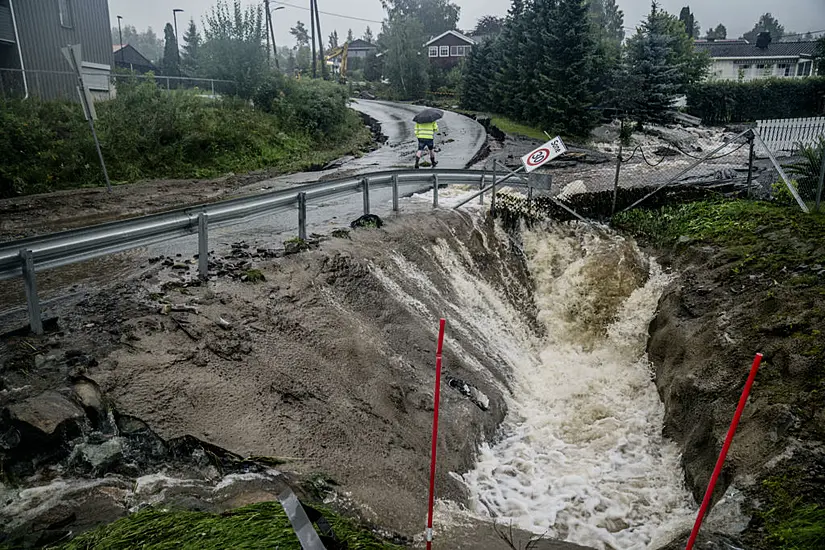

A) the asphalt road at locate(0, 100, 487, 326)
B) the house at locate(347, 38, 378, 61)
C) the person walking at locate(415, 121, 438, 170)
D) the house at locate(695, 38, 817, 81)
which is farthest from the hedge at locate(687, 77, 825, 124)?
the house at locate(347, 38, 378, 61)

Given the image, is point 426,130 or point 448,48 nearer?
point 426,130

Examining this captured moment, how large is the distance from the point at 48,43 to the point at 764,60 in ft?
203

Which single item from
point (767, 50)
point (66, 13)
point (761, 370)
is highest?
point (767, 50)

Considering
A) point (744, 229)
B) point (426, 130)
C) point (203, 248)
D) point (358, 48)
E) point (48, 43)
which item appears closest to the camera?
point (203, 248)

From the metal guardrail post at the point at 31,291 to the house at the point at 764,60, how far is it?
6241cm

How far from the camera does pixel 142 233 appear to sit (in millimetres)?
6840

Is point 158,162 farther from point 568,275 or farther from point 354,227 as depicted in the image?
point 568,275

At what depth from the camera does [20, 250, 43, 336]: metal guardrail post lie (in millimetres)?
5512

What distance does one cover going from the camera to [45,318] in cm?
595

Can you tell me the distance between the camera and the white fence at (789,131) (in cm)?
1839

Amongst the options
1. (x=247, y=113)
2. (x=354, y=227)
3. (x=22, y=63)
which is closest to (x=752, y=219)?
(x=354, y=227)

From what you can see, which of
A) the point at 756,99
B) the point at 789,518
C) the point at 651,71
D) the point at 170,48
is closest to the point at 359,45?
the point at 170,48

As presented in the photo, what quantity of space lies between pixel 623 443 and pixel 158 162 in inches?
618

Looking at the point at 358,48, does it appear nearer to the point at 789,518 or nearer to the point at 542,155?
the point at 542,155
